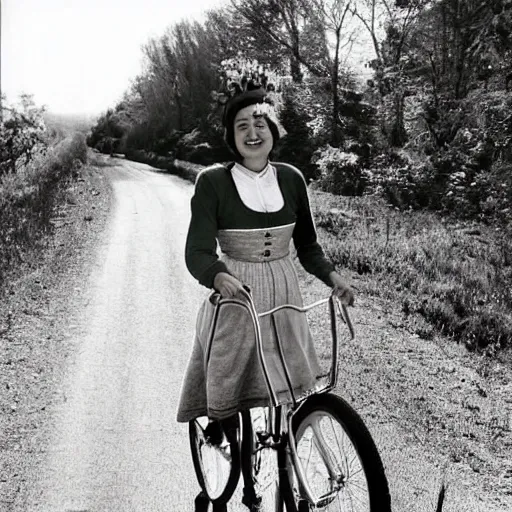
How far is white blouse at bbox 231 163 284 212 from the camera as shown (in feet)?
7.34

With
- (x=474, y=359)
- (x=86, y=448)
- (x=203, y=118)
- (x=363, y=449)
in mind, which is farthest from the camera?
(x=203, y=118)

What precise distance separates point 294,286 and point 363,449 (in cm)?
69

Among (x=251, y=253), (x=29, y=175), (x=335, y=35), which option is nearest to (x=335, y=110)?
(x=335, y=35)

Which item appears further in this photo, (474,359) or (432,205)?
(432,205)

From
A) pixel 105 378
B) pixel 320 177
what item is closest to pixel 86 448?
pixel 105 378

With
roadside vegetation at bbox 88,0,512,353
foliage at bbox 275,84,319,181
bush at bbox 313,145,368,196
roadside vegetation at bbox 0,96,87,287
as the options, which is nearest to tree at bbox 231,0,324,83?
roadside vegetation at bbox 88,0,512,353

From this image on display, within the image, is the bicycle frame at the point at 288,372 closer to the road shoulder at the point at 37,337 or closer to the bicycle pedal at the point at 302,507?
the bicycle pedal at the point at 302,507

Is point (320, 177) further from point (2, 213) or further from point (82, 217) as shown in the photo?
point (2, 213)

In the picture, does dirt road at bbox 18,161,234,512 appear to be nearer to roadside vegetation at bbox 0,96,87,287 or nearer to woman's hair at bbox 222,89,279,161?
roadside vegetation at bbox 0,96,87,287

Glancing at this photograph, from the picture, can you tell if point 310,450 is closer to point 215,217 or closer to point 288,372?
point 288,372

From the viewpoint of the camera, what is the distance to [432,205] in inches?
399

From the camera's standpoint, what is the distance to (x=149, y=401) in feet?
13.6

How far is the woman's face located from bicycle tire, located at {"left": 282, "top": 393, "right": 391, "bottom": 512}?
0.94 m

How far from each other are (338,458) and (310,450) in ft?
0.46
